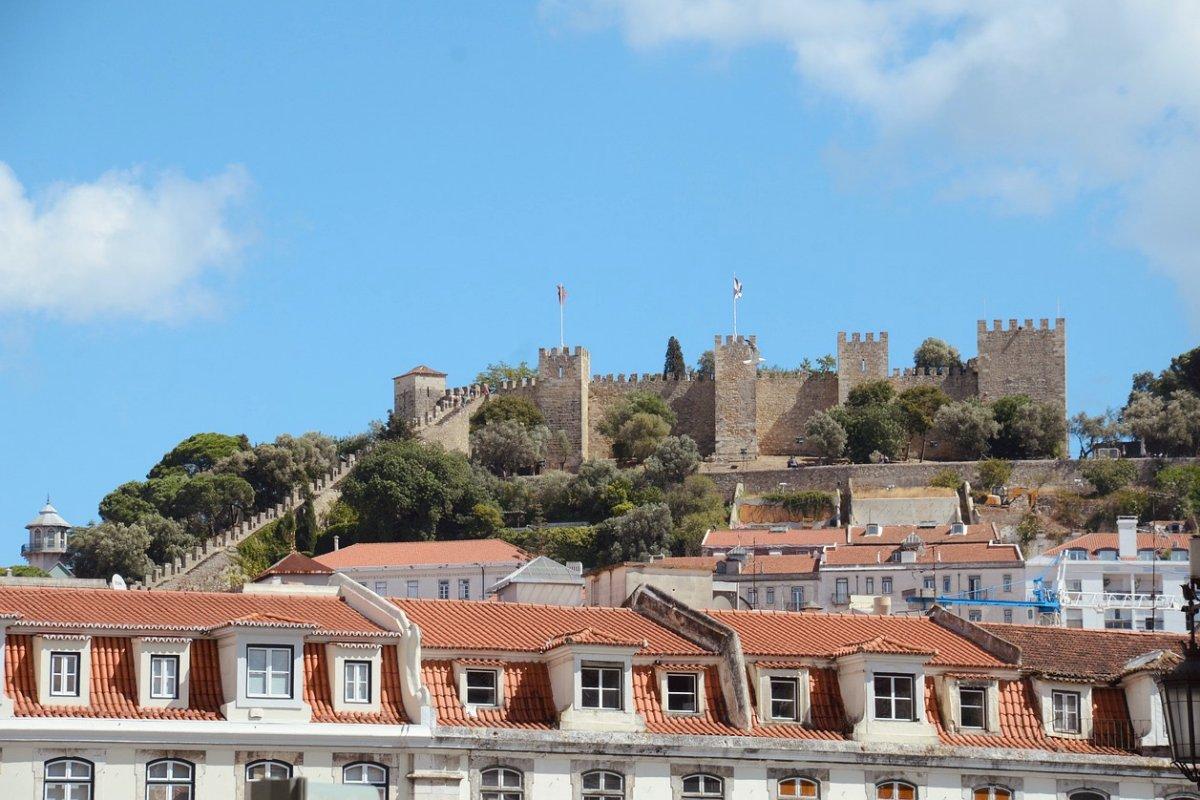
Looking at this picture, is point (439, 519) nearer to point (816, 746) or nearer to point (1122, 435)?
point (1122, 435)

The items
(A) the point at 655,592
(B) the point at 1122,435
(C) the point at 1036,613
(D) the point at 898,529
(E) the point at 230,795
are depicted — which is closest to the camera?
(E) the point at 230,795

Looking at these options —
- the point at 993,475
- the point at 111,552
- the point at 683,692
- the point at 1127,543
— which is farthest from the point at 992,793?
the point at 993,475

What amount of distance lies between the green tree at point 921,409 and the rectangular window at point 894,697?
87642 mm

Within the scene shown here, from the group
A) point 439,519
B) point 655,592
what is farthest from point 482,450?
point 655,592

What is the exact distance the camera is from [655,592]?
37.4 metres

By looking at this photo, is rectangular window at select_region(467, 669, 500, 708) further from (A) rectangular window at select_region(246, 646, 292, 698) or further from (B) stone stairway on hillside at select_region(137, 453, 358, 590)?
(B) stone stairway on hillside at select_region(137, 453, 358, 590)

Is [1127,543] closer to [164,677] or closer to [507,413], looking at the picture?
[507,413]

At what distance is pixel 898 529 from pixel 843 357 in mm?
27875

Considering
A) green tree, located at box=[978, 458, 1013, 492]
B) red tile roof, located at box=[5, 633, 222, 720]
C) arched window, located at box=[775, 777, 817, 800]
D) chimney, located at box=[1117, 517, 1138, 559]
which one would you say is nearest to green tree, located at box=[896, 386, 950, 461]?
green tree, located at box=[978, 458, 1013, 492]

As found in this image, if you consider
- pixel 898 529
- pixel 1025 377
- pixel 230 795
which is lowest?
pixel 230 795

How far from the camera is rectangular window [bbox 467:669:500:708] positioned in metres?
32.9

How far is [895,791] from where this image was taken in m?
33.7

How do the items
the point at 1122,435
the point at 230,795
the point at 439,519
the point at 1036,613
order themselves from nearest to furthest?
the point at 230,795 < the point at 1036,613 < the point at 439,519 < the point at 1122,435

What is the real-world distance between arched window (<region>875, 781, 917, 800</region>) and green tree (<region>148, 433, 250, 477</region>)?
327 feet
